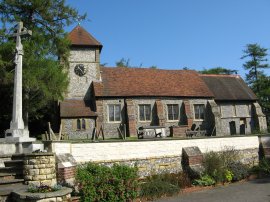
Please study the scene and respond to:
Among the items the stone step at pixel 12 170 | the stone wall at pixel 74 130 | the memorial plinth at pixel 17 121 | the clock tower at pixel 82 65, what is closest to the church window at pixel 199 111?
the clock tower at pixel 82 65

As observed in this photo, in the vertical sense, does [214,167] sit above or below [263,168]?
above

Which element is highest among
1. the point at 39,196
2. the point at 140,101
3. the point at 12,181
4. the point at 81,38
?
the point at 81,38

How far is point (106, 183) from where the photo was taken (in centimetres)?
1089

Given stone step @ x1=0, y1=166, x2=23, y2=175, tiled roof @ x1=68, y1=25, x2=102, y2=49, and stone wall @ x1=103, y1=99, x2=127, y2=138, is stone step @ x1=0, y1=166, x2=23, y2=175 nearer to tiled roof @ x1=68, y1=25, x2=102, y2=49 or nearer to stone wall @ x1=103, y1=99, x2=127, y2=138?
stone wall @ x1=103, y1=99, x2=127, y2=138

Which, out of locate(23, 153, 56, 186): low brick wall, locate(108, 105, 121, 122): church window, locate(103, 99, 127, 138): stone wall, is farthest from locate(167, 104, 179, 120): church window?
locate(23, 153, 56, 186): low brick wall

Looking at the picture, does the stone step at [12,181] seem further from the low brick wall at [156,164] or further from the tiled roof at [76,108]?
the tiled roof at [76,108]

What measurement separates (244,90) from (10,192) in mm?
34509

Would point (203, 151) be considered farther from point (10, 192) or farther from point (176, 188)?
point (10, 192)

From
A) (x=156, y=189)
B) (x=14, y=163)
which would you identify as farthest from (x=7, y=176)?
(x=156, y=189)

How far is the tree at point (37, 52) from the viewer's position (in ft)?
79.0

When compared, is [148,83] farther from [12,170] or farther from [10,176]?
[10,176]

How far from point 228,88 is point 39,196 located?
33.4 meters

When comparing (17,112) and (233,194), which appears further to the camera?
(17,112)

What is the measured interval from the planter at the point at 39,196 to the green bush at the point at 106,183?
79.4 inches
